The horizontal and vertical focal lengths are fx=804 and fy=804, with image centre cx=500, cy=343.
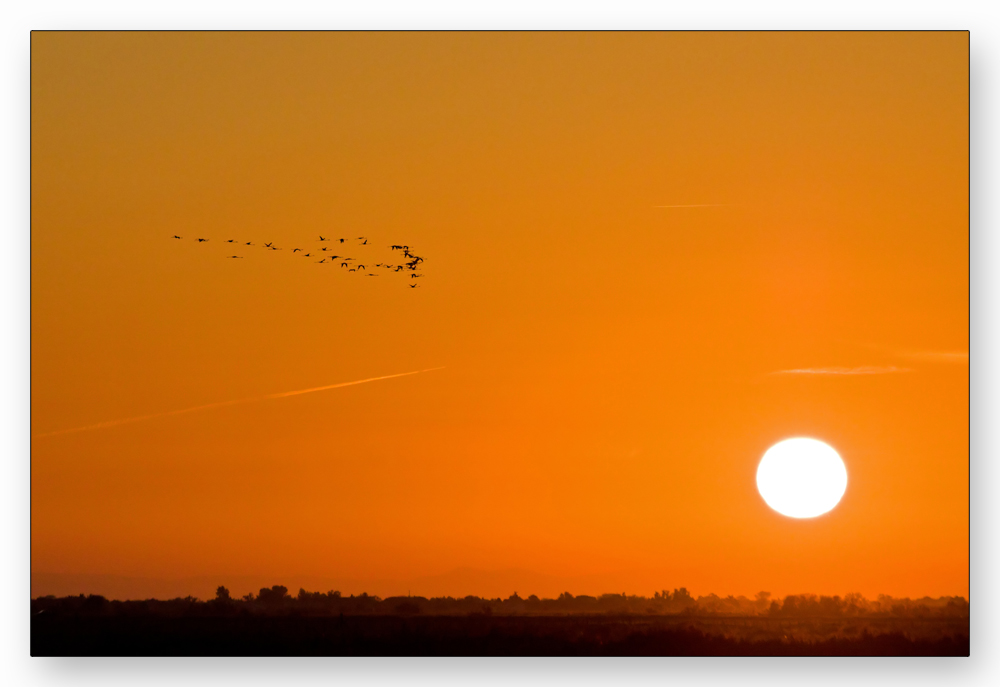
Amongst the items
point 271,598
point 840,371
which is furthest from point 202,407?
point 840,371

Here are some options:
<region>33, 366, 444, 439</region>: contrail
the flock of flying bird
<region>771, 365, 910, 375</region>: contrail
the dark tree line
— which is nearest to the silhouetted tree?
the dark tree line

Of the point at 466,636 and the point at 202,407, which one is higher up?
the point at 202,407

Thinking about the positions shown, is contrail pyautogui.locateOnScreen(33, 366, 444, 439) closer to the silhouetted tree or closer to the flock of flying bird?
the flock of flying bird

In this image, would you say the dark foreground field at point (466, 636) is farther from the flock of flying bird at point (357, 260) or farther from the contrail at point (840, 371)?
the flock of flying bird at point (357, 260)

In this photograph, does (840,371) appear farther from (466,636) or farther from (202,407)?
(202,407)

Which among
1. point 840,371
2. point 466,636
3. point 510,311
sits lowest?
point 466,636
